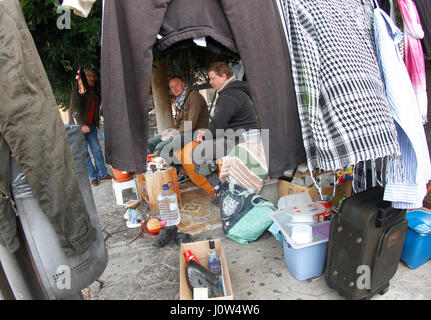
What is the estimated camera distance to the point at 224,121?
2.95 m

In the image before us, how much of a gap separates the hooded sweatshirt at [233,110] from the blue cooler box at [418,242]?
1825mm

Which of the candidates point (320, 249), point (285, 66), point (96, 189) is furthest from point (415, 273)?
point (96, 189)

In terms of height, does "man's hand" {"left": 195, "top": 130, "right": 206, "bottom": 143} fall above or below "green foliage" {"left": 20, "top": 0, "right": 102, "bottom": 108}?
below

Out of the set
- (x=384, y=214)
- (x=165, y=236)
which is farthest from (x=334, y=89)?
(x=165, y=236)

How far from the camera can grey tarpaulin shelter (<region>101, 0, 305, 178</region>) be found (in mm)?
1149

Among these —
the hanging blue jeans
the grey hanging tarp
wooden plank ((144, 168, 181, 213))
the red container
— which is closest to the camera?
the grey hanging tarp

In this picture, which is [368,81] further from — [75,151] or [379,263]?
[75,151]

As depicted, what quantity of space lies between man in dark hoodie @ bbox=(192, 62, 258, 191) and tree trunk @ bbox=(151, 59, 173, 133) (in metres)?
1.44

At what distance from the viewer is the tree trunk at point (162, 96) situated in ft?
14.2

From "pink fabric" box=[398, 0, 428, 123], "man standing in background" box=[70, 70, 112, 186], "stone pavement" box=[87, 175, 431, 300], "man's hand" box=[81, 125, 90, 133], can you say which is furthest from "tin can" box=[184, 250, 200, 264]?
"man's hand" box=[81, 125, 90, 133]

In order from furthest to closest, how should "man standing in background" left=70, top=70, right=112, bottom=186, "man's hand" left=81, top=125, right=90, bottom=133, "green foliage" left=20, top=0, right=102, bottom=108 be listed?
"man's hand" left=81, top=125, right=90, bottom=133
"man standing in background" left=70, top=70, right=112, bottom=186
"green foliage" left=20, top=0, right=102, bottom=108

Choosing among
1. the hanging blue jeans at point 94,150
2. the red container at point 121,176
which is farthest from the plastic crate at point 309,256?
the hanging blue jeans at point 94,150

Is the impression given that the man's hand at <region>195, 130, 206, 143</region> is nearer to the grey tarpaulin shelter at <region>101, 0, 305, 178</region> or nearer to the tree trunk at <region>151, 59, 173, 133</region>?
the tree trunk at <region>151, 59, 173, 133</region>

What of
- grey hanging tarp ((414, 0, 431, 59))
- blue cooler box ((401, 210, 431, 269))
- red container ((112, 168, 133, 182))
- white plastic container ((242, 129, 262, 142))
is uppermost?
grey hanging tarp ((414, 0, 431, 59))
